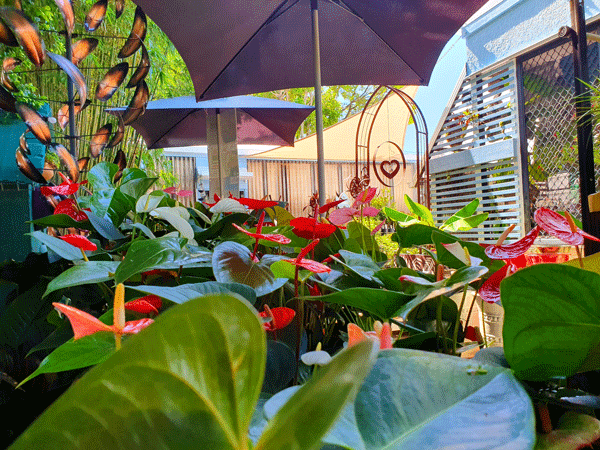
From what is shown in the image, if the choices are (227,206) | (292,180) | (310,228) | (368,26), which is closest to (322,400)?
(310,228)

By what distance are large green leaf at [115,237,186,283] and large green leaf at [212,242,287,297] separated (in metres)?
0.03

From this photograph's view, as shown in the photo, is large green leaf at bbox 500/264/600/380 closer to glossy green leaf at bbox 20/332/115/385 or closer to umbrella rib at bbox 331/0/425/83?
glossy green leaf at bbox 20/332/115/385

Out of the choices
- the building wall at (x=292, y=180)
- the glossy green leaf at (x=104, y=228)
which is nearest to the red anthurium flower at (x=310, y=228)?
the glossy green leaf at (x=104, y=228)

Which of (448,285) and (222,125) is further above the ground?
(222,125)

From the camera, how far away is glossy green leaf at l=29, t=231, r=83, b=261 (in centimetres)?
33

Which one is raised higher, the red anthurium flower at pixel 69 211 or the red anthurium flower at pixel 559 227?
the red anthurium flower at pixel 69 211

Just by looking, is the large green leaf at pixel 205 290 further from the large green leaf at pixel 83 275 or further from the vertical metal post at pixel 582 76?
the vertical metal post at pixel 582 76

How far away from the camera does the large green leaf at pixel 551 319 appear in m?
0.13

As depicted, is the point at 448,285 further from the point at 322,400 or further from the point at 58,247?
the point at 58,247

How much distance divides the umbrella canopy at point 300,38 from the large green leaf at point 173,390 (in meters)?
2.16

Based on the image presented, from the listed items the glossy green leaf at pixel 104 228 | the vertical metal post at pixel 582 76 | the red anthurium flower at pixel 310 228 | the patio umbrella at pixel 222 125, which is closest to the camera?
the red anthurium flower at pixel 310 228

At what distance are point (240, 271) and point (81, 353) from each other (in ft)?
0.34

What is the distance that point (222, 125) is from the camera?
3.49 meters

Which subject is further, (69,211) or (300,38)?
(300,38)
